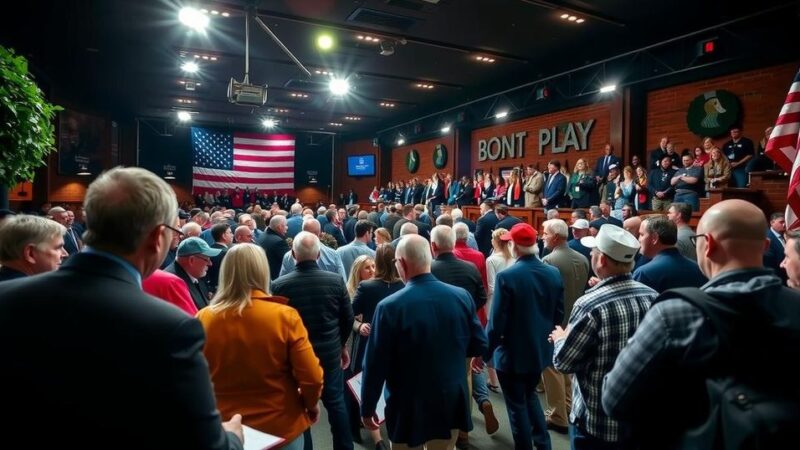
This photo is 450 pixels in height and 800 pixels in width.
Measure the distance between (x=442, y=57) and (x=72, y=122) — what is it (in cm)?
1075

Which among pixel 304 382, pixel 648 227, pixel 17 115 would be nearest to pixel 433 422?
pixel 304 382

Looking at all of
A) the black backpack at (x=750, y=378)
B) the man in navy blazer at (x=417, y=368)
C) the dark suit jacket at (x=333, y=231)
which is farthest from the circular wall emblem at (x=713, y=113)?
the black backpack at (x=750, y=378)

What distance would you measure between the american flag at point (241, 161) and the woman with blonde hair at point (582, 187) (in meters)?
13.1

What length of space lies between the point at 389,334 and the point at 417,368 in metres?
0.21

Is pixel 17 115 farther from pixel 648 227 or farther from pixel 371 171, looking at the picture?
pixel 371 171

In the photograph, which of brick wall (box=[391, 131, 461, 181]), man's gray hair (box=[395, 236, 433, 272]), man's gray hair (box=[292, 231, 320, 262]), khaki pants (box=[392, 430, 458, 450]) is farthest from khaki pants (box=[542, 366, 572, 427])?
brick wall (box=[391, 131, 461, 181])

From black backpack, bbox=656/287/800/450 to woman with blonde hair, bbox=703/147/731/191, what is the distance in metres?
7.28

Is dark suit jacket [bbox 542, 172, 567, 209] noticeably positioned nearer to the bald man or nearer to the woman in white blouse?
the woman in white blouse

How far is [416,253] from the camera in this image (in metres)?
2.38

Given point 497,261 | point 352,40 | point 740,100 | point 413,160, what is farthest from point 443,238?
point 413,160

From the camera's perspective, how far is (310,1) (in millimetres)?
7500

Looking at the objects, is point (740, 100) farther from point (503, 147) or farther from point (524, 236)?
point (524, 236)

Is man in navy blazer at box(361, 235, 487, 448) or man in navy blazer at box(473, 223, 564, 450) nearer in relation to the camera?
man in navy blazer at box(361, 235, 487, 448)

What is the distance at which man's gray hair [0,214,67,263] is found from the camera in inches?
84.7
